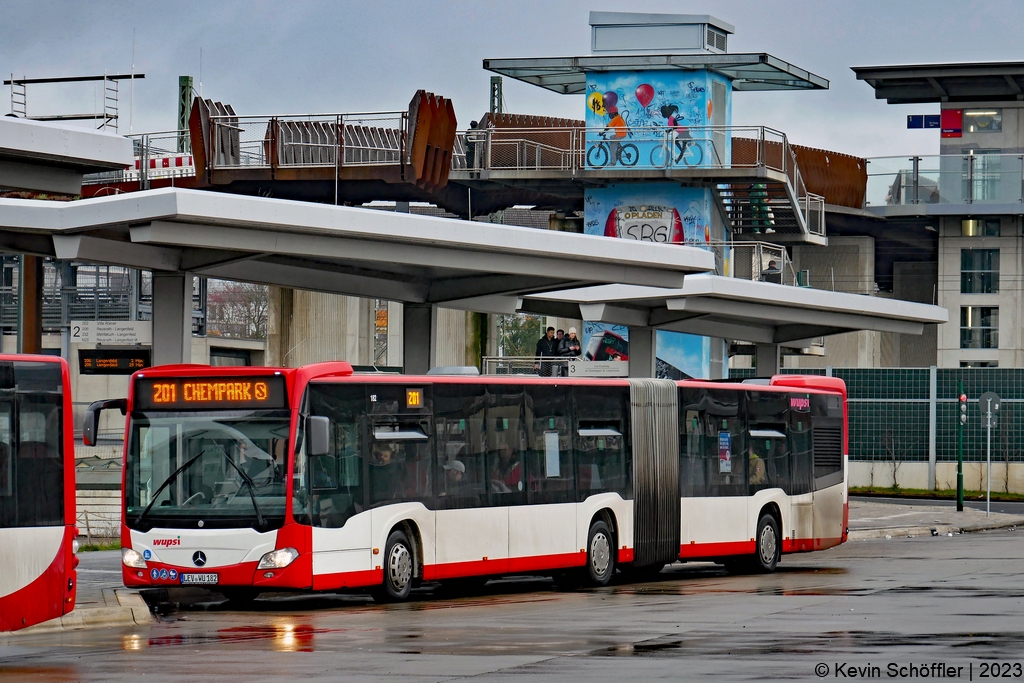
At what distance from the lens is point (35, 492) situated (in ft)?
44.9

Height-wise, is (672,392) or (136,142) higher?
(136,142)

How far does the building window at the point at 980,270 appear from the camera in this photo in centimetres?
6250

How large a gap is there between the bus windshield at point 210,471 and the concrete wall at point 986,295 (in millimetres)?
48532

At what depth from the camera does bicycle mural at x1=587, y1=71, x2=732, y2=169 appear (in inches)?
1833

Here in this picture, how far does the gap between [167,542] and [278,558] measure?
1283mm

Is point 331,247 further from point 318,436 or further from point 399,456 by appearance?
point 318,436

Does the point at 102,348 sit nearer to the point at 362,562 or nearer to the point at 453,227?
the point at 453,227

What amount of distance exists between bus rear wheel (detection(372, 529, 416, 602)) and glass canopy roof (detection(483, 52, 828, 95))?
99.6ft

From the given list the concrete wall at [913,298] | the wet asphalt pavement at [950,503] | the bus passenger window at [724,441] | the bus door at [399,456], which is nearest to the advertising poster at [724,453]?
the bus passenger window at [724,441]

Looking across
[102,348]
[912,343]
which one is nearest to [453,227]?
[102,348]

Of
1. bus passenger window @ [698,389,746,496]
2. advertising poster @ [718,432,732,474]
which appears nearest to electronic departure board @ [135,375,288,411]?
bus passenger window @ [698,389,746,496]

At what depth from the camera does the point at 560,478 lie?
69.6 ft

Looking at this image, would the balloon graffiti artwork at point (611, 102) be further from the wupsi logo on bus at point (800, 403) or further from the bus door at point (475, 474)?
the bus door at point (475, 474)

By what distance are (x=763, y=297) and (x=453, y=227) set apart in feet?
40.1
